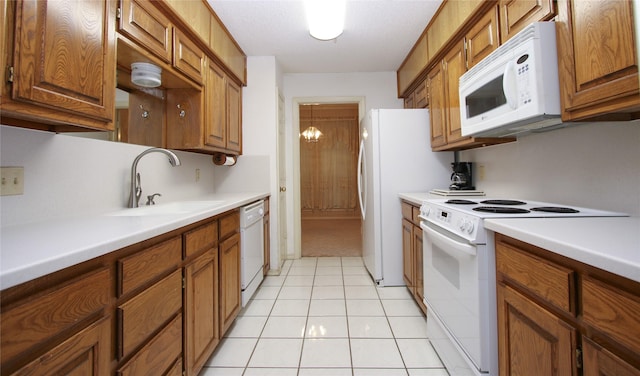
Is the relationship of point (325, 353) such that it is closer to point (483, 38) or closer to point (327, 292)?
point (327, 292)

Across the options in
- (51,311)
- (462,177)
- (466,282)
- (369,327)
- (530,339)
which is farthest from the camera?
(462,177)

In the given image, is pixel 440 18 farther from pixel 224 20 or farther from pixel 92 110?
pixel 92 110

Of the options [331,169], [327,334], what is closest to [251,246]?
[327,334]

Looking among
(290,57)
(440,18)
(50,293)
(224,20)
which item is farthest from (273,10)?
(50,293)

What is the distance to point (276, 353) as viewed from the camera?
1590 millimetres

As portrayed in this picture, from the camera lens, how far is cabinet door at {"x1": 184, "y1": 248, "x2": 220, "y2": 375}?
1.22 m

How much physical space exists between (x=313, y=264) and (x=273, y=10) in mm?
2622

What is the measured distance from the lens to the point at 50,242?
2.47ft

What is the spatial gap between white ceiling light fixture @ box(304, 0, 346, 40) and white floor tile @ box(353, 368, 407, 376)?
243 centimetres

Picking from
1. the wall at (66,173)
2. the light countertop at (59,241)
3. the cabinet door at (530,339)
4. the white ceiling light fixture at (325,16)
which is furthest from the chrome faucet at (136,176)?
the cabinet door at (530,339)

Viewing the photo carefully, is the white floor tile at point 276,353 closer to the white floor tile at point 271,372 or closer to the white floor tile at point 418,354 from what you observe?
the white floor tile at point 271,372

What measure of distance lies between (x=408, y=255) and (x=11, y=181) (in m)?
2.39

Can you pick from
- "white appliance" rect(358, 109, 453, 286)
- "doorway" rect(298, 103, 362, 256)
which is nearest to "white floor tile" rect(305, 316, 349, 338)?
"white appliance" rect(358, 109, 453, 286)

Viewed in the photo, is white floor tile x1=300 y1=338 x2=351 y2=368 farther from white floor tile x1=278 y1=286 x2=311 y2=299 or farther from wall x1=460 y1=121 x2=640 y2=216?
wall x1=460 y1=121 x2=640 y2=216
